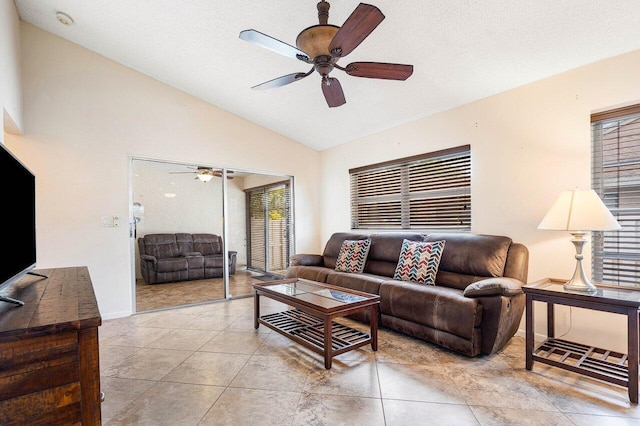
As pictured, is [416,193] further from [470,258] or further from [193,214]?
[193,214]

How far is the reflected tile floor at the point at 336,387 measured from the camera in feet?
5.90

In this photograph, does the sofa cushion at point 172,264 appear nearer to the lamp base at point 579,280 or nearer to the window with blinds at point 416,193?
the window with blinds at point 416,193

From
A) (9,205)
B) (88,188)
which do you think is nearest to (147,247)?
(88,188)

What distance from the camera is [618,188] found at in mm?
2566

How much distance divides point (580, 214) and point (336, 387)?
210 cm

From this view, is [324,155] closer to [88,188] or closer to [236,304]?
[236,304]

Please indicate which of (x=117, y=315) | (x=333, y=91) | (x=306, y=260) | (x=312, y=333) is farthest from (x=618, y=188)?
(x=117, y=315)

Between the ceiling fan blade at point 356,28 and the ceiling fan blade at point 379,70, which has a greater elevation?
the ceiling fan blade at point 356,28

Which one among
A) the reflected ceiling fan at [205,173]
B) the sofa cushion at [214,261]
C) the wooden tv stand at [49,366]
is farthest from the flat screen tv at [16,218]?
the sofa cushion at [214,261]

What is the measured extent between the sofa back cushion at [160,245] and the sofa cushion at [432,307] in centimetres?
317

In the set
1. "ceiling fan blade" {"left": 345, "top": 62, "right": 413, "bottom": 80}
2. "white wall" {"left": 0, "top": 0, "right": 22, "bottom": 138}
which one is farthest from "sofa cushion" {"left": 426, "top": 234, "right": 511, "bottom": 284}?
"white wall" {"left": 0, "top": 0, "right": 22, "bottom": 138}

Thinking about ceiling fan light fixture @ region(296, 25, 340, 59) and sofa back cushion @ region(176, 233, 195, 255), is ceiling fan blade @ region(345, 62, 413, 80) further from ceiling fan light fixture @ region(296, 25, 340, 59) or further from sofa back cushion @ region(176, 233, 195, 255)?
sofa back cushion @ region(176, 233, 195, 255)

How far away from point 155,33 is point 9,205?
2414 mm

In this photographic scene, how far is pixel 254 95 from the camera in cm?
402
